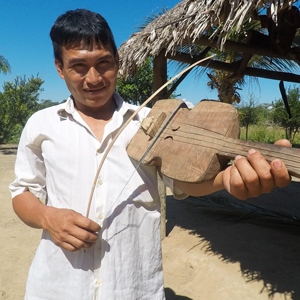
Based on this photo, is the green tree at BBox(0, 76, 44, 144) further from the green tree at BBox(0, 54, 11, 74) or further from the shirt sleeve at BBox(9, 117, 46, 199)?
the shirt sleeve at BBox(9, 117, 46, 199)

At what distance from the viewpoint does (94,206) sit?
103cm

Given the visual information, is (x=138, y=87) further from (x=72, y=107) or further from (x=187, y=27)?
(x=72, y=107)

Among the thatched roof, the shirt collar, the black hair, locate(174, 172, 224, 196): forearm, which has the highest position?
the thatched roof

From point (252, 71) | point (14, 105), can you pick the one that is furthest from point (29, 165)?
point (14, 105)

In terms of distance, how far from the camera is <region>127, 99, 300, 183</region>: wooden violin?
77cm

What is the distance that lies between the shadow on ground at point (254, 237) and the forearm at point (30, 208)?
2605 millimetres

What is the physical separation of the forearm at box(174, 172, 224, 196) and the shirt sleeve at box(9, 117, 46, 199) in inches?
22.1

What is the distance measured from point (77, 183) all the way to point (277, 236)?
3.57 metres

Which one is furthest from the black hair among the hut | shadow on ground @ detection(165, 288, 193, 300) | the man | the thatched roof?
shadow on ground @ detection(165, 288, 193, 300)

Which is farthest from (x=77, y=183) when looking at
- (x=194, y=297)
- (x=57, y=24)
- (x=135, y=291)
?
(x=194, y=297)

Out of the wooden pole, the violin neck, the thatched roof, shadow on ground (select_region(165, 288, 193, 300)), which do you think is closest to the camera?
the violin neck

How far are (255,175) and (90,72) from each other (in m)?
0.67

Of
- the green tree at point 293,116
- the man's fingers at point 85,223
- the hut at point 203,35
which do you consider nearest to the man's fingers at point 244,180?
the man's fingers at point 85,223

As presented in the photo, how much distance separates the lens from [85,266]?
1.02 meters
